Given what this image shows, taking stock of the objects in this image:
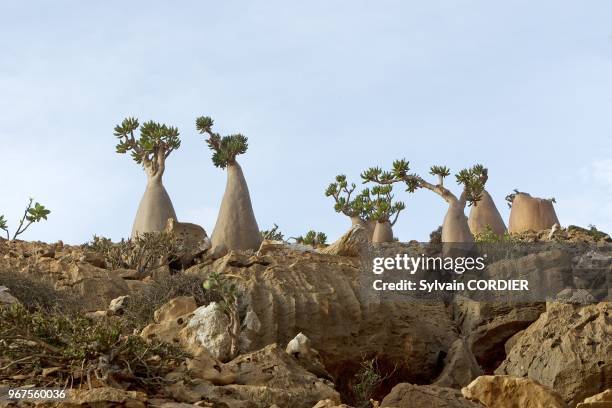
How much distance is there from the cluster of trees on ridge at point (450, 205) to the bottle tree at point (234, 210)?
2.69 meters

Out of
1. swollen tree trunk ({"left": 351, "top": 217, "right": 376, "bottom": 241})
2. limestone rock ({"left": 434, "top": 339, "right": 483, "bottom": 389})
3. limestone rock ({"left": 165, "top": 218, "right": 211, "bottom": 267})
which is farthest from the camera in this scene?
swollen tree trunk ({"left": 351, "top": 217, "right": 376, "bottom": 241})

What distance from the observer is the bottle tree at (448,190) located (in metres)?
16.8

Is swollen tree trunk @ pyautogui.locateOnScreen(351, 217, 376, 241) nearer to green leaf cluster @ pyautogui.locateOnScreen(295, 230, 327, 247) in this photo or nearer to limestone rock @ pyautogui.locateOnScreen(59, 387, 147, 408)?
green leaf cluster @ pyautogui.locateOnScreen(295, 230, 327, 247)

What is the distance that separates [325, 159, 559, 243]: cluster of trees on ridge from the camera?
1766 cm

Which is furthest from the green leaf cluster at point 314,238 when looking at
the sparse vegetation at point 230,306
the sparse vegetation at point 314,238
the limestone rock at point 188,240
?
the sparse vegetation at point 230,306

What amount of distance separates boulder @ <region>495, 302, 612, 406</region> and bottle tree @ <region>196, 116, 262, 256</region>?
19.9 feet

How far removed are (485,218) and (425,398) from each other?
15.1 m

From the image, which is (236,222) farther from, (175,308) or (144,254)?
(175,308)

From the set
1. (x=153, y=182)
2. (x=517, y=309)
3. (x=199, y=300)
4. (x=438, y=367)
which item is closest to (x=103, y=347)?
(x=199, y=300)

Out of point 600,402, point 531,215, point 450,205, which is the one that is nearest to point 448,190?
point 450,205

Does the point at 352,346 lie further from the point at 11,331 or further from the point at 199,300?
the point at 11,331

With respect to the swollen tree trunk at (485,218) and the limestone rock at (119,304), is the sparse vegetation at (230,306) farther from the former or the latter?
the swollen tree trunk at (485,218)

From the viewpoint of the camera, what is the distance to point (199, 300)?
11.4 metres

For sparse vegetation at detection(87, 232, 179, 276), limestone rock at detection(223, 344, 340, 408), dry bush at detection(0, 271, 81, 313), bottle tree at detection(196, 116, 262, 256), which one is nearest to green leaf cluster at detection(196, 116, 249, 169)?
bottle tree at detection(196, 116, 262, 256)
